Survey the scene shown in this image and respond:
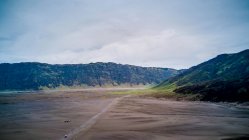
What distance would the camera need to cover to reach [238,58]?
18438 cm

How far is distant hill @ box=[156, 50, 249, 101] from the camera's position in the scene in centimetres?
7531

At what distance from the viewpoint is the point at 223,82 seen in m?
99.4

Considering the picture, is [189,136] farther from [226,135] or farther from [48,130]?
[48,130]

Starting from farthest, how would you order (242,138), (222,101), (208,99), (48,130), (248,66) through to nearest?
(248,66), (208,99), (222,101), (48,130), (242,138)

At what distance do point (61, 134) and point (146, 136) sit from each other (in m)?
10.0

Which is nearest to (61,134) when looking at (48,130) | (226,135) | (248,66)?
(48,130)

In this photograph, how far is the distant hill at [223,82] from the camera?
75312 mm

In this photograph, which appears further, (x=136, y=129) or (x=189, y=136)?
(x=136, y=129)

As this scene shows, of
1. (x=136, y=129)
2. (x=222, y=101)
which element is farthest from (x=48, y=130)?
(x=222, y=101)

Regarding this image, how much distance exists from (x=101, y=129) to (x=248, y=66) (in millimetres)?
146933

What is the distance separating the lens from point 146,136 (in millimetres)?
27469

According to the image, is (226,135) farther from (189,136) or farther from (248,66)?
(248,66)

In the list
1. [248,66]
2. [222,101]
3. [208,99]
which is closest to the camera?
[222,101]

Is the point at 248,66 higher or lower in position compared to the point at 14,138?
higher
